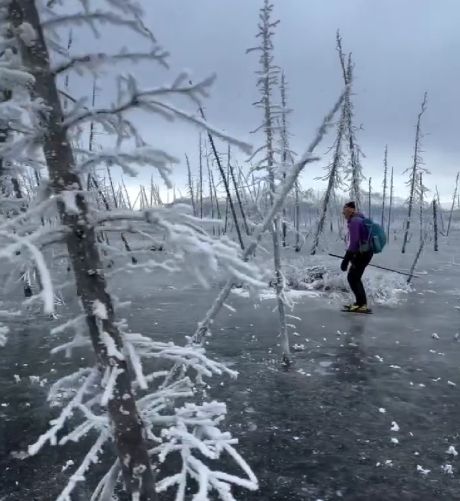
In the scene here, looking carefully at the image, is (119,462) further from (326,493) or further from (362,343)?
(362,343)

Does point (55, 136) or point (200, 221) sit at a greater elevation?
point (55, 136)

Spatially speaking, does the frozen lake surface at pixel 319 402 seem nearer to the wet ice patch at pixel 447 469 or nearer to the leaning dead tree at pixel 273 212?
the wet ice patch at pixel 447 469

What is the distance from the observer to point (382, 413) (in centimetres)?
719

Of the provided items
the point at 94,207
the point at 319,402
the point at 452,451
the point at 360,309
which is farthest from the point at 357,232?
the point at 94,207

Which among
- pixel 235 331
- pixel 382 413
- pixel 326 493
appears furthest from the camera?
pixel 235 331

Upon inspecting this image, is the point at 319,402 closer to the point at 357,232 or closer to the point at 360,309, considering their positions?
the point at 357,232

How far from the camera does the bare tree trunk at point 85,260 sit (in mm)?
2539

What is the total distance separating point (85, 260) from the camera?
2641 mm

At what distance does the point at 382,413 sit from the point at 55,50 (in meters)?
6.60

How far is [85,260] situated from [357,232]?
9.93m

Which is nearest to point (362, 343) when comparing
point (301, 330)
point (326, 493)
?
point (301, 330)

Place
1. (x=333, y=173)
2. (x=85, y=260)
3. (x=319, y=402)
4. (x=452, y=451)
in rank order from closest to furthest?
(x=85, y=260)
(x=452, y=451)
(x=319, y=402)
(x=333, y=173)

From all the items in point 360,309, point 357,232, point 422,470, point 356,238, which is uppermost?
point 357,232

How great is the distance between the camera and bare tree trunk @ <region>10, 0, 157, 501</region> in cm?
254
